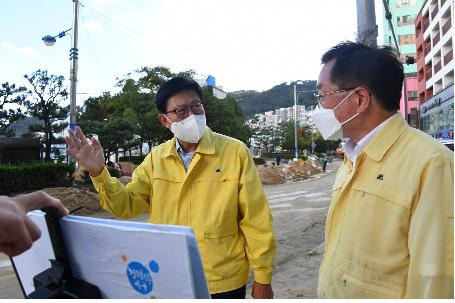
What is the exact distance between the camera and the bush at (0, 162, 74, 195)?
12031 millimetres

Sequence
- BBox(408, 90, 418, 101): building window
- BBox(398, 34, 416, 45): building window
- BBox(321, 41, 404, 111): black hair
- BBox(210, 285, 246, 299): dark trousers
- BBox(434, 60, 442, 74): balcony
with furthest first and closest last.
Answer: BBox(398, 34, 416, 45): building window
BBox(408, 90, 418, 101): building window
BBox(434, 60, 442, 74): balcony
BBox(210, 285, 246, 299): dark trousers
BBox(321, 41, 404, 111): black hair

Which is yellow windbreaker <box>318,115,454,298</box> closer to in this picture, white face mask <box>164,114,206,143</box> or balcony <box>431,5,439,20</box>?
white face mask <box>164,114,206,143</box>

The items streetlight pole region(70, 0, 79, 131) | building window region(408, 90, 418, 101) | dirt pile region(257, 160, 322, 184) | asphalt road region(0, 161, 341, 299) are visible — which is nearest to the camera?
asphalt road region(0, 161, 341, 299)

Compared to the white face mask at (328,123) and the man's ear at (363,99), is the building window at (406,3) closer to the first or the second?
the white face mask at (328,123)

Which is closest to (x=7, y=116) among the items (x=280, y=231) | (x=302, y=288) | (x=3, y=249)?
(x=280, y=231)

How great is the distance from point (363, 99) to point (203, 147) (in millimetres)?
861

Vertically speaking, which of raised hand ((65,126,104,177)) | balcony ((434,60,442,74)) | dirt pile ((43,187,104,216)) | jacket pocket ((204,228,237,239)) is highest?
balcony ((434,60,442,74))

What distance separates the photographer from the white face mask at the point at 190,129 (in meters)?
2.28

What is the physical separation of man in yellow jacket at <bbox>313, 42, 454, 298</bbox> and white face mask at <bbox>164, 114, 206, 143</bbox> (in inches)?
29.2

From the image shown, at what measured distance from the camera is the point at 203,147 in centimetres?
215

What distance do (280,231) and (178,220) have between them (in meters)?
5.89

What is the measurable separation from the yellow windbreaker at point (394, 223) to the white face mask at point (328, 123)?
0.33m

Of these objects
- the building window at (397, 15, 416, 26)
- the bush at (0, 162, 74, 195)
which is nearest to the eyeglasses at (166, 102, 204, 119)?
the bush at (0, 162, 74, 195)

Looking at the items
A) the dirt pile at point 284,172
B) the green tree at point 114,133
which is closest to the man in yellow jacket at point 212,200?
the dirt pile at point 284,172
